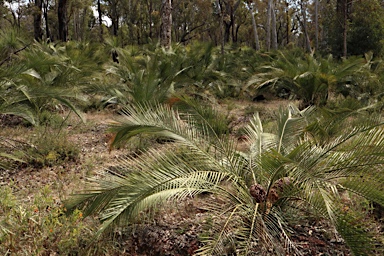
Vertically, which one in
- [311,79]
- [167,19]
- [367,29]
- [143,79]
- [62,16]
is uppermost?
[62,16]

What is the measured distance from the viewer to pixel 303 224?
11.5 ft

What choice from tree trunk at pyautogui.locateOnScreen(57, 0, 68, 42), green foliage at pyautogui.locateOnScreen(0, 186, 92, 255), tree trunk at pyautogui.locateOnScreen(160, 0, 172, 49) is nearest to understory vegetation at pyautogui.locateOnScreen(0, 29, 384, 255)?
green foliage at pyautogui.locateOnScreen(0, 186, 92, 255)

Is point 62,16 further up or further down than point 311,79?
further up

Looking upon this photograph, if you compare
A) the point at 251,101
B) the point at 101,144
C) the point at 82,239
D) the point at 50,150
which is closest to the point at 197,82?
the point at 251,101

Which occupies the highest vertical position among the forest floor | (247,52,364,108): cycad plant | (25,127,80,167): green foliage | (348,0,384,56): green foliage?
(348,0,384,56): green foliage

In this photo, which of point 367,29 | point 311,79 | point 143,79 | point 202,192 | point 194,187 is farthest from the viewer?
point 367,29

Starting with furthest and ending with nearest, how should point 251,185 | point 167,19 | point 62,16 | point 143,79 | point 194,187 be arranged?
point 62,16, point 167,19, point 143,79, point 251,185, point 194,187

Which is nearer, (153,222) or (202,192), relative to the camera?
(153,222)

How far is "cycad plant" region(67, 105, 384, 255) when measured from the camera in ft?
9.10

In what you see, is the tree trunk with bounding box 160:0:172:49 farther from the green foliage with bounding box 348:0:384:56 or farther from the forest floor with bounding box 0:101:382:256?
the green foliage with bounding box 348:0:384:56

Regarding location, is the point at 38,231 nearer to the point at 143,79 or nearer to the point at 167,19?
the point at 143,79

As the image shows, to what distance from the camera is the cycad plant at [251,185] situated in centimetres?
277

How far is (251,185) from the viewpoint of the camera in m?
3.44

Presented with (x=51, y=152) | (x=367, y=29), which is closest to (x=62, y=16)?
(x=367, y=29)
